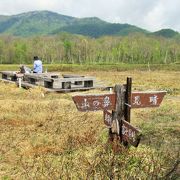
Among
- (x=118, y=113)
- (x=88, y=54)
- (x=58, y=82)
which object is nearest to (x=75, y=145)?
(x=118, y=113)

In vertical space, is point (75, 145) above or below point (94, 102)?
below

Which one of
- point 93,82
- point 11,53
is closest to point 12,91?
point 93,82

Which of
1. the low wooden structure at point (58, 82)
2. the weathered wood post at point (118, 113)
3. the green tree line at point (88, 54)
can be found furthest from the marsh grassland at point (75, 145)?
the green tree line at point (88, 54)

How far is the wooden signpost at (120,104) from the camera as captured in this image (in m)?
6.89

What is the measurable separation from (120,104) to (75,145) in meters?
1.66

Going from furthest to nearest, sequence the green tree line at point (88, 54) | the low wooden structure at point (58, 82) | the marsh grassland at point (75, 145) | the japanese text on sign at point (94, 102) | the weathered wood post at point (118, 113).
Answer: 1. the green tree line at point (88, 54)
2. the low wooden structure at point (58, 82)
3. the weathered wood post at point (118, 113)
4. the japanese text on sign at point (94, 102)
5. the marsh grassland at point (75, 145)

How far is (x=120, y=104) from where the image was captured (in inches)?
281

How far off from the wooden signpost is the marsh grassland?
0.51 meters

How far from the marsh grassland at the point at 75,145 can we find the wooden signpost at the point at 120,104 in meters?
0.51

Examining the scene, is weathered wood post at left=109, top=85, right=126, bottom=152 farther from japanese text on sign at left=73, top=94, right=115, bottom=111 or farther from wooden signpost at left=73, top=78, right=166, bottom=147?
japanese text on sign at left=73, top=94, right=115, bottom=111

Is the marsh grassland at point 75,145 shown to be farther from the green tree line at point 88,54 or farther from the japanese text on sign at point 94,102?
the green tree line at point 88,54

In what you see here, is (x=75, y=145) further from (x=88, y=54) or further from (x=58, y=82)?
(x=88, y=54)

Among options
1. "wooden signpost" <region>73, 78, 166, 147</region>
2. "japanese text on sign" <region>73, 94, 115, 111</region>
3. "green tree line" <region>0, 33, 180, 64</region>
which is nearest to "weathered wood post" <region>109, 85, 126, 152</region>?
"wooden signpost" <region>73, 78, 166, 147</region>

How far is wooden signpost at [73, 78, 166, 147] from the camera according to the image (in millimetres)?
6891
